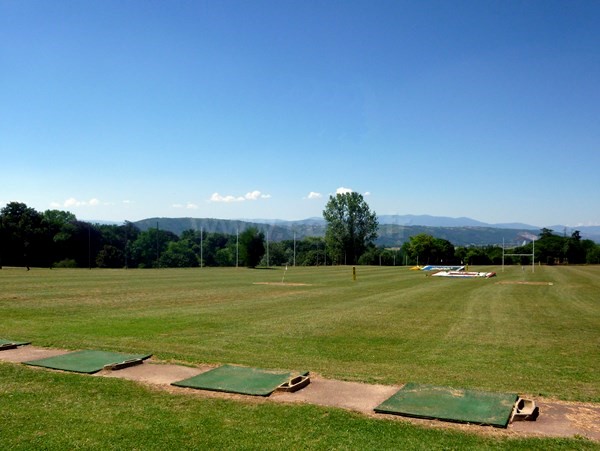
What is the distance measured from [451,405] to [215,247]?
122 metres

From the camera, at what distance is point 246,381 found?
7.33 m

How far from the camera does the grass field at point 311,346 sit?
5555mm

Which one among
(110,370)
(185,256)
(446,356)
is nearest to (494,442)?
(446,356)

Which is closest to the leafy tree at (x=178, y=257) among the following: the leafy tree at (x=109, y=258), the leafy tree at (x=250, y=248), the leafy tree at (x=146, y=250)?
the leafy tree at (x=146, y=250)

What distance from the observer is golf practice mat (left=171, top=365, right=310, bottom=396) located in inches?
271

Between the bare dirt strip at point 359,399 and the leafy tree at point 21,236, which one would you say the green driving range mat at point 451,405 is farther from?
the leafy tree at point 21,236

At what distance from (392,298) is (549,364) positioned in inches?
528

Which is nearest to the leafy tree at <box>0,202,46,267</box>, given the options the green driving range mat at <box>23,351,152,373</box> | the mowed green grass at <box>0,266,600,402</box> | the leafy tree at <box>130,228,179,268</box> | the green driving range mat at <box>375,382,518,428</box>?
the leafy tree at <box>130,228,179,268</box>

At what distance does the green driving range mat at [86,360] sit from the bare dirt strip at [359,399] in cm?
27

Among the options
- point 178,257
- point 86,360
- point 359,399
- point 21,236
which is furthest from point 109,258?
point 359,399

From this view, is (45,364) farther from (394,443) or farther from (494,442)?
(494,442)

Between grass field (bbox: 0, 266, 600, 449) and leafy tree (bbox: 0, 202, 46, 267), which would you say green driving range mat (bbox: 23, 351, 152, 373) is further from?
leafy tree (bbox: 0, 202, 46, 267)

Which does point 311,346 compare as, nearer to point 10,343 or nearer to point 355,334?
point 355,334

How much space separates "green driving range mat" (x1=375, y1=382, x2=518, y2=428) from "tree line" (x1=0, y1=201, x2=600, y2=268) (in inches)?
2715
